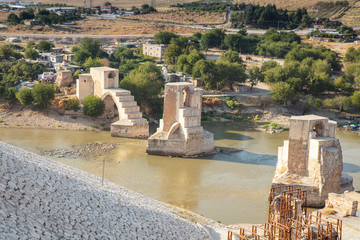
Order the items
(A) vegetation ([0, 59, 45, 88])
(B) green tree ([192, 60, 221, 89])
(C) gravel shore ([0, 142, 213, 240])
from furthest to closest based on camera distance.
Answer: (B) green tree ([192, 60, 221, 89]), (A) vegetation ([0, 59, 45, 88]), (C) gravel shore ([0, 142, 213, 240])

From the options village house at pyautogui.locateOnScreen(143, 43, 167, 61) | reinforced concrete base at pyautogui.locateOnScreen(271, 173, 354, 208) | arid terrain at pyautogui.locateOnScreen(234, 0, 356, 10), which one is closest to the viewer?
reinforced concrete base at pyautogui.locateOnScreen(271, 173, 354, 208)

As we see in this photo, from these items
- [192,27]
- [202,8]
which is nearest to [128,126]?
[192,27]

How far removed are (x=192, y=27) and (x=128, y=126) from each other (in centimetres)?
4382

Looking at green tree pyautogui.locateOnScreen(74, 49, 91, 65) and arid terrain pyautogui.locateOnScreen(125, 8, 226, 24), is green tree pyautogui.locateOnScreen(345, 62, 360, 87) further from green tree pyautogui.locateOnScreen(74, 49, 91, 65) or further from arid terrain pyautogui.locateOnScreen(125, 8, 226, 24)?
arid terrain pyautogui.locateOnScreen(125, 8, 226, 24)

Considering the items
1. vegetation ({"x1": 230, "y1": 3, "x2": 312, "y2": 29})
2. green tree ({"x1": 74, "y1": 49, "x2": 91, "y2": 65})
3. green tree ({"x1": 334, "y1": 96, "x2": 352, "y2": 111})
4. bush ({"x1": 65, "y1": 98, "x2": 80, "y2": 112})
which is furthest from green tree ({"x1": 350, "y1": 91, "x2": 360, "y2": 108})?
vegetation ({"x1": 230, "y1": 3, "x2": 312, "y2": 29})

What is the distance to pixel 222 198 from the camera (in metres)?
20.9

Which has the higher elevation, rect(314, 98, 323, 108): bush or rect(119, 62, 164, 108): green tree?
rect(119, 62, 164, 108): green tree

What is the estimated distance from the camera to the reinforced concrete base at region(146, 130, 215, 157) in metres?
26.2

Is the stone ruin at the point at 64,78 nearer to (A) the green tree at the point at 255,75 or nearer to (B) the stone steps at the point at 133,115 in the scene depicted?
(B) the stone steps at the point at 133,115

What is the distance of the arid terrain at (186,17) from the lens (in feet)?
255

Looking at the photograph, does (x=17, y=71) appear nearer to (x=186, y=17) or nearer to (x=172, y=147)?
(x=172, y=147)

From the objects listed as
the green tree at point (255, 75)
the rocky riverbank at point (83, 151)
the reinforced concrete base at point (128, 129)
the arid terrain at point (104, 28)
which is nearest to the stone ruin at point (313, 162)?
the rocky riverbank at point (83, 151)

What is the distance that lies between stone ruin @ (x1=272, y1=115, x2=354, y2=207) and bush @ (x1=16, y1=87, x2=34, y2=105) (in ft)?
54.1

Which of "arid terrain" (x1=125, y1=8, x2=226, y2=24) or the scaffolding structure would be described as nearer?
the scaffolding structure
